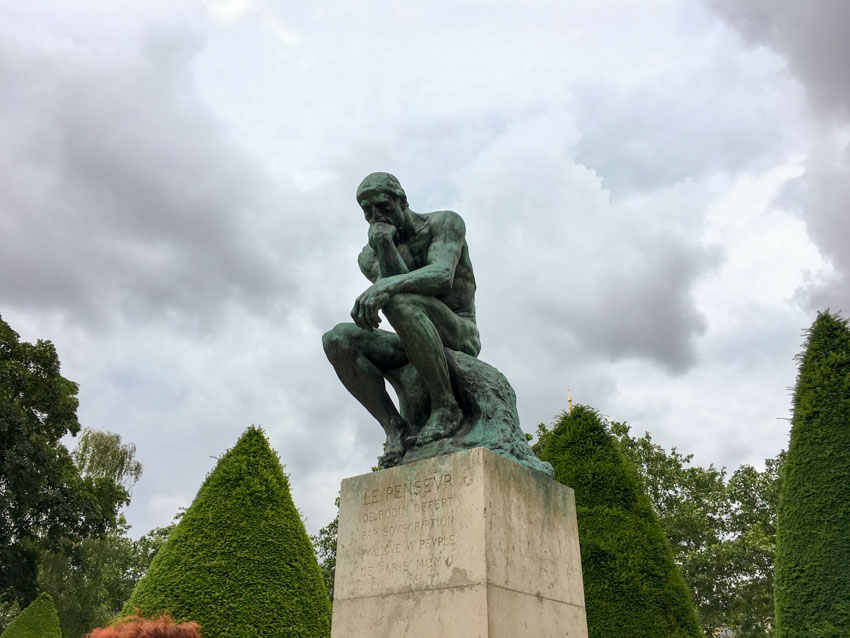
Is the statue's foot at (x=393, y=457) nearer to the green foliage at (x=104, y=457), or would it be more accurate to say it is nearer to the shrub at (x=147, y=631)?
the shrub at (x=147, y=631)

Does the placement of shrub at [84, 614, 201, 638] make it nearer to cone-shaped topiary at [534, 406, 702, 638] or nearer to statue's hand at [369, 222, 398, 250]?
statue's hand at [369, 222, 398, 250]

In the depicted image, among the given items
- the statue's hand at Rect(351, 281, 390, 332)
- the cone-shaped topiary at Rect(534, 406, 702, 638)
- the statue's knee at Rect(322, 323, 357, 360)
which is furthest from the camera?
the cone-shaped topiary at Rect(534, 406, 702, 638)

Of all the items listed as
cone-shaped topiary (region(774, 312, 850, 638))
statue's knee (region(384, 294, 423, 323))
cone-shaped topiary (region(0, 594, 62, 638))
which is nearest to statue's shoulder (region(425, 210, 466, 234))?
statue's knee (region(384, 294, 423, 323))

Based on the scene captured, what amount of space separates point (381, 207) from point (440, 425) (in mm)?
1793

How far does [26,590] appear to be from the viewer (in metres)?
22.1

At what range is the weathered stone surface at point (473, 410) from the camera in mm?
5324

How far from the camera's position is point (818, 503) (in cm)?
1091

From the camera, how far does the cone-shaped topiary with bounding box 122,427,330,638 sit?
10.3 m

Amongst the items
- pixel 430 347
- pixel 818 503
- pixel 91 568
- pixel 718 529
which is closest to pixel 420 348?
pixel 430 347

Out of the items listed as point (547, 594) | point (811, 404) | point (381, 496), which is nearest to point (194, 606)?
point (381, 496)

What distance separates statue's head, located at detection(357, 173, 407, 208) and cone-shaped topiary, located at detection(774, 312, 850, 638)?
889 cm

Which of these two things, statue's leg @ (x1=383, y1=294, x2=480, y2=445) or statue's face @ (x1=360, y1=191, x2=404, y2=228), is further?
statue's face @ (x1=360, y1=191, x2=404, y2=228)

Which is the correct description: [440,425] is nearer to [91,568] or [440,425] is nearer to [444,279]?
[444,279]

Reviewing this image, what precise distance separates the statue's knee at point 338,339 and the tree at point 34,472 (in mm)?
18237
